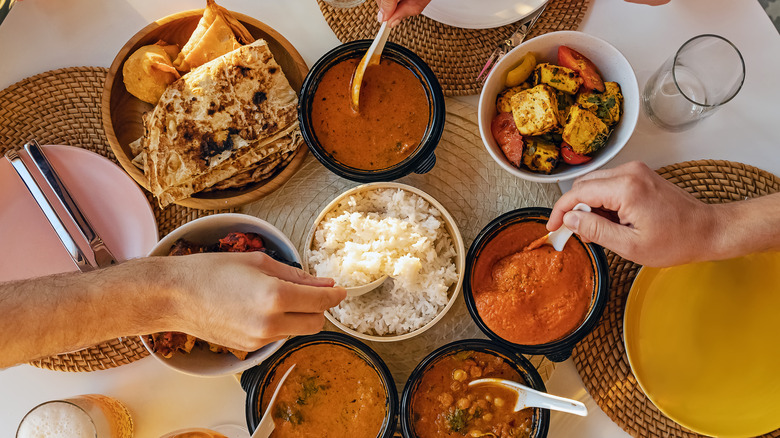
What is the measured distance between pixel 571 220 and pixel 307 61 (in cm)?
117

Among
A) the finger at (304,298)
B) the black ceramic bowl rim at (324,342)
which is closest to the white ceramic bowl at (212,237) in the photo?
the black ceramic bowl rim at (324,342)

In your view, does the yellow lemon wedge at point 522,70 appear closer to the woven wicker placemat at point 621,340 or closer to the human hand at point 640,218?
the human hand at point 640,218

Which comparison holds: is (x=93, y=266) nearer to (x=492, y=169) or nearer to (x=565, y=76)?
(x=492, y=169)

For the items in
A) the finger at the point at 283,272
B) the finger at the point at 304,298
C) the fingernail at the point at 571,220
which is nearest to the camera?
the finger at the point at 304,298

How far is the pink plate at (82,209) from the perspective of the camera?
7.17 ft

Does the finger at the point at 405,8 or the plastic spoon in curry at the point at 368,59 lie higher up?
the finger at the point at 405,8

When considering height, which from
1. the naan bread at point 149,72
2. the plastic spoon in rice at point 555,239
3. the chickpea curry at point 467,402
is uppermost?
the naan bread at point 149,72

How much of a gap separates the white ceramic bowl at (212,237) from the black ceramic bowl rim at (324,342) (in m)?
0.05

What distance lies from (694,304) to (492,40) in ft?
3.90

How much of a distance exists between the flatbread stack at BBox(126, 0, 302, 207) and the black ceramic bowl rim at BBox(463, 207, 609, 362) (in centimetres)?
75

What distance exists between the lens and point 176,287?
1640 millimetres

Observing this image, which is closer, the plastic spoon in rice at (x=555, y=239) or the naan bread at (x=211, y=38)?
the plastic spoon in rice at (x=555, y=239)

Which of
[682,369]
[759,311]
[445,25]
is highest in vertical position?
[445,25]

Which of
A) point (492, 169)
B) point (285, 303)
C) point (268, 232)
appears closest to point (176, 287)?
point (285, 303)
